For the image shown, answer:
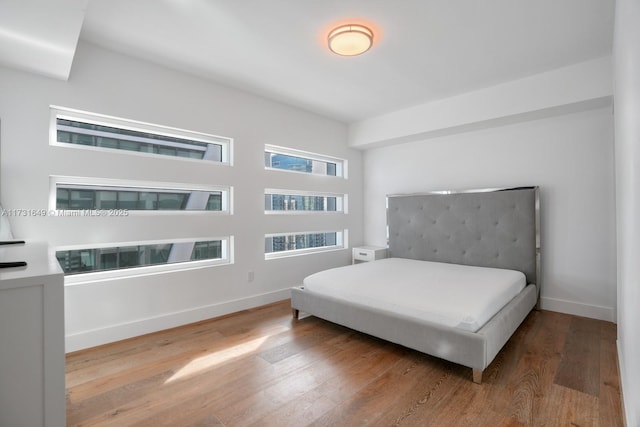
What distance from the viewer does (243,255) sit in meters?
3.53

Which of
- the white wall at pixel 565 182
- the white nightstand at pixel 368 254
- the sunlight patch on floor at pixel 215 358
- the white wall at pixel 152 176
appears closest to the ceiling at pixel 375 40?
the white wall at pixel 152 176

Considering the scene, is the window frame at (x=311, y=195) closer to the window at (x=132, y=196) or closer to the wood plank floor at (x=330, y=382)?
the window at (x=132, y=196)

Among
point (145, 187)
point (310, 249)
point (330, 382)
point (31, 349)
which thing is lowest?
point (330, 382)

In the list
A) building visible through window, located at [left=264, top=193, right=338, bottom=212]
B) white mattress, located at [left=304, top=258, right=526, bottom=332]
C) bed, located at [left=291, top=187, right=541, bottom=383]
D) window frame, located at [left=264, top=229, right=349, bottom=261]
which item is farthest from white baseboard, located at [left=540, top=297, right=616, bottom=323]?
building visible through window, located at [left=264, top=193, right=338, bottom=212]

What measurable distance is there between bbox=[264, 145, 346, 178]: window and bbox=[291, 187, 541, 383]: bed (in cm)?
104

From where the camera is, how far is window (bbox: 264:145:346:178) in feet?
13.0

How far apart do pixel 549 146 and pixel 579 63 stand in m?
0.84

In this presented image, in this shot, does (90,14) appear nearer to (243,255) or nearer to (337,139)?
(243,255)

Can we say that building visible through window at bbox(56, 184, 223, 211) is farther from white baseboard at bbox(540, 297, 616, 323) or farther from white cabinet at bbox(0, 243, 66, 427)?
white baseboard at bbox(540, 297, 616, 323)

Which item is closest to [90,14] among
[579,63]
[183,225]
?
[183,225]

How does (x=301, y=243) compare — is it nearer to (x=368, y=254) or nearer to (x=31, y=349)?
(x=368, y=254)

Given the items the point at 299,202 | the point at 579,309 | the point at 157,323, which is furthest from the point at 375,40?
the point at 579,309

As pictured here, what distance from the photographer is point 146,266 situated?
295 centimetres

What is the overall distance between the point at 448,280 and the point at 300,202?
7.17 feet
